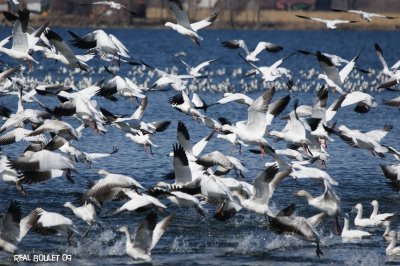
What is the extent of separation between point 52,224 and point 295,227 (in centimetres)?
281

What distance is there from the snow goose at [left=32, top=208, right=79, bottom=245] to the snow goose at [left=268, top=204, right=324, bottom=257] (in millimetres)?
2333

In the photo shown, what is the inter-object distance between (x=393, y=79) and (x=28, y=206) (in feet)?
20.7

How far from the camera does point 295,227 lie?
41.9ft

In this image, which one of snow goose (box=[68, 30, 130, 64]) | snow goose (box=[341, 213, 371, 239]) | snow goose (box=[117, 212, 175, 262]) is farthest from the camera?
snow goose (box=[68, 30, 130, 64])

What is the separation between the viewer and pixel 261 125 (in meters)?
14.2

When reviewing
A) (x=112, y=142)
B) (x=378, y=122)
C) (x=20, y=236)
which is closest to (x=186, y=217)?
(x=20, y=236)

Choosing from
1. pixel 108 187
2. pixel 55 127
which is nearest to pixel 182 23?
Answer: pixel 55 127

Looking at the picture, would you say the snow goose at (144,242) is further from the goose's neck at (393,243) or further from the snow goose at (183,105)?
the snow goose at (183,105)

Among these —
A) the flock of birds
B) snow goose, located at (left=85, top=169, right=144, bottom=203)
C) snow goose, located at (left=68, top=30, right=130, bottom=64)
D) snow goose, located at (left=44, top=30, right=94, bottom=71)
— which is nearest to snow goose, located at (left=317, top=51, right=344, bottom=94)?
the flock of birds

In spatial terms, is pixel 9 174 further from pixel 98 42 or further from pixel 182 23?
pixel 182 23

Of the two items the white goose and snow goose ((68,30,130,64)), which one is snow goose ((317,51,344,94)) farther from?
the white goose

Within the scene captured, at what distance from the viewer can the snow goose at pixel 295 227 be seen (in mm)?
12727

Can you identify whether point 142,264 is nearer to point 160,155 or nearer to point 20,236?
point 20,236

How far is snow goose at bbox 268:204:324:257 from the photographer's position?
12.7 meters
